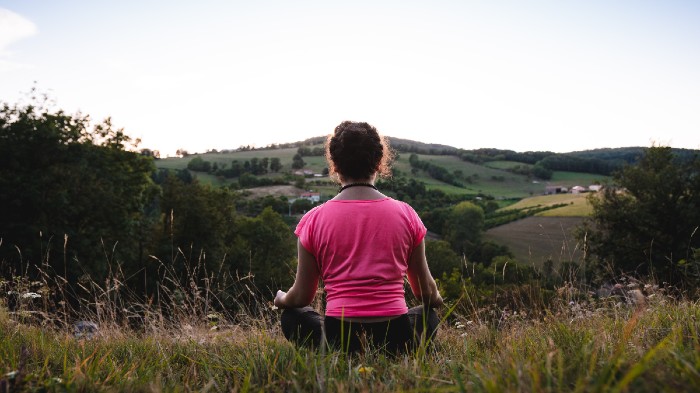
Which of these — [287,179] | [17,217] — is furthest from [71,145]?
[287,179]

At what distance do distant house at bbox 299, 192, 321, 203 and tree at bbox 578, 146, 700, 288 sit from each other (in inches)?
1969

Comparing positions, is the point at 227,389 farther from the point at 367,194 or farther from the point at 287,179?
the point at 287,179

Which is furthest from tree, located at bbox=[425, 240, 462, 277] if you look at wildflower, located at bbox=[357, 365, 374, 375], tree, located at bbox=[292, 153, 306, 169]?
tree, located at bbox=[292, 153, 306, 169]

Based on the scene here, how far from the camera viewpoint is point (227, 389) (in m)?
2.18

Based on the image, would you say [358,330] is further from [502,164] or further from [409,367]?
[502,164]

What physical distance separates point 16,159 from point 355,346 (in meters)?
23.0

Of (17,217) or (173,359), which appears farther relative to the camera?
(17,217)

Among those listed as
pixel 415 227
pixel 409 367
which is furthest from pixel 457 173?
pixel 409 367

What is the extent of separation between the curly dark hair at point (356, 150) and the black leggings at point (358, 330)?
0.90m

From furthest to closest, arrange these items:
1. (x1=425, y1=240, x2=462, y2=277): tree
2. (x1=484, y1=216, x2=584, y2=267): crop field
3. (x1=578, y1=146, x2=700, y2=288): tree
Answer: (x1=484, y1=216, x2=584, y2=267): crop field < (x1=425, y1=240, x2=462, y2=277): tree < (x1=578, y1=146, x2=700, y2=288): tree

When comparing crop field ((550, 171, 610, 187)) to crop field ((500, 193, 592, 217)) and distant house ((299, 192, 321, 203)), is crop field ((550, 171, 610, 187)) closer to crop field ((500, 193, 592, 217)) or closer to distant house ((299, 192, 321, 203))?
crop field ((500, 193, 592, 217))

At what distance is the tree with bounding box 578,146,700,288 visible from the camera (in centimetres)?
2420

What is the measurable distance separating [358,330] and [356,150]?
1090mm

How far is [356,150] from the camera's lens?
2.98 metres
